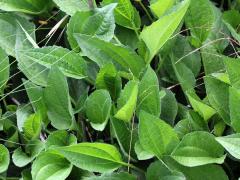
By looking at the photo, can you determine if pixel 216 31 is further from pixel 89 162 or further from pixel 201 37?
pixel 89 162

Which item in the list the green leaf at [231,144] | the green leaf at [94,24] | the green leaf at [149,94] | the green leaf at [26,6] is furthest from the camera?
the green leaf at [26,6]

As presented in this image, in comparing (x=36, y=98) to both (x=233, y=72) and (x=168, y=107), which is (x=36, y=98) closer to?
(x=168, y=107)

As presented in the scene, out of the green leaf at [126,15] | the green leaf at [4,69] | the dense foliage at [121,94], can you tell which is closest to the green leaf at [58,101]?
the dense foliage at [121,94]

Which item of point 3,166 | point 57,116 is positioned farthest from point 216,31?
point 3,166

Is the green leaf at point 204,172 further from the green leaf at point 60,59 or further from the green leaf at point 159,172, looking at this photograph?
the green leaf at point 60,59

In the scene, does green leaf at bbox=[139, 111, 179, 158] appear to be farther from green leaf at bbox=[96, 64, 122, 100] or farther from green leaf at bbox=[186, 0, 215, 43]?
green leaf at bbox=[186, 0, 215, 43]

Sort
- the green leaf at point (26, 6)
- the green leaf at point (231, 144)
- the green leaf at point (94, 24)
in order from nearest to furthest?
the green leaf at point (231, 144) → the green leaf at point (94, 24) → the green leaf at point (26, 6)

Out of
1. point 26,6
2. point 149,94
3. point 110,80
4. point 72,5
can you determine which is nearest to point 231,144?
point 149,94
